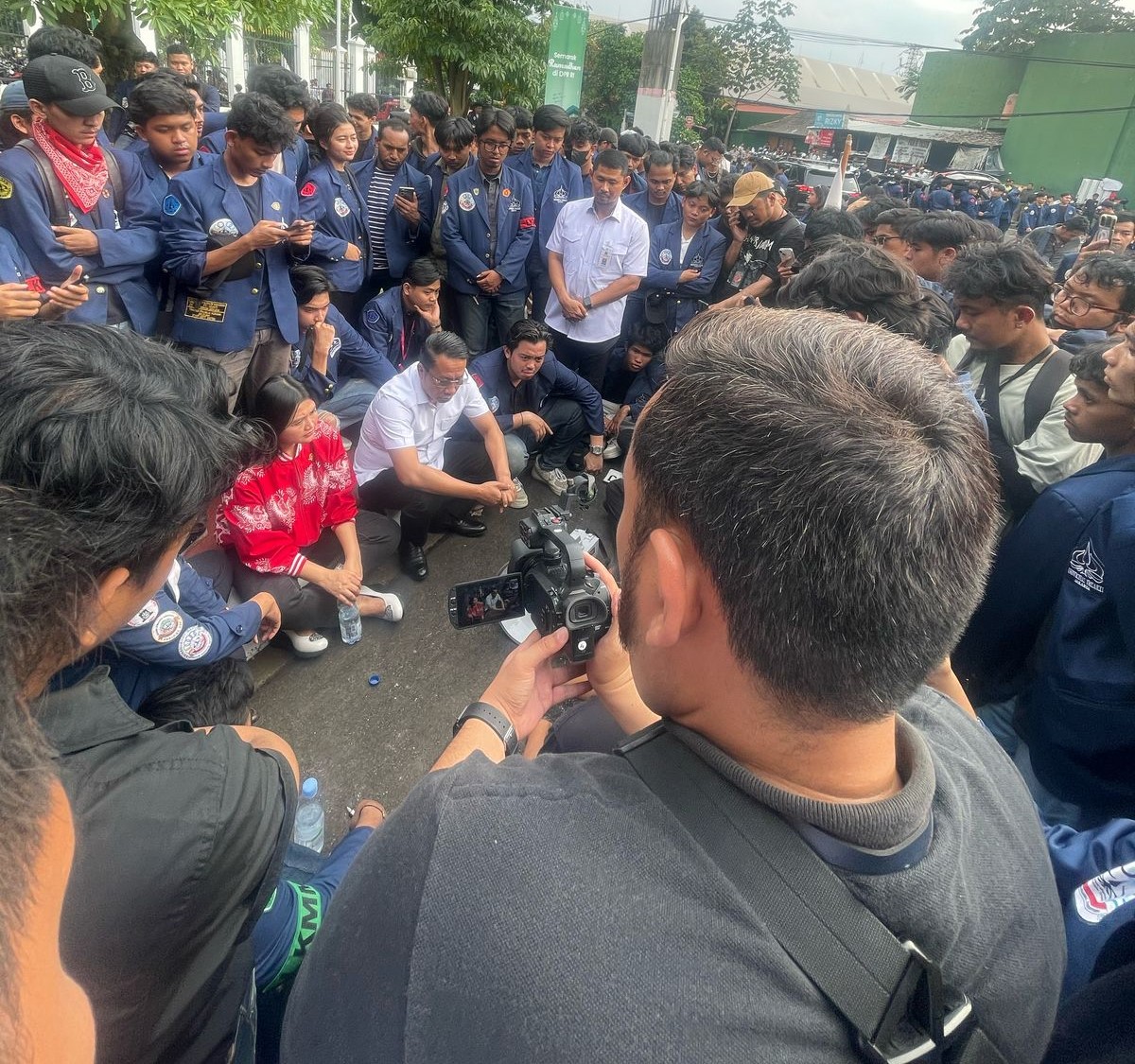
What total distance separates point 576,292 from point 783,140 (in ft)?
→ 163

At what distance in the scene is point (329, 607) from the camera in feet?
10.8

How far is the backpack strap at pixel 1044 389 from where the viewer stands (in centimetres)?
272

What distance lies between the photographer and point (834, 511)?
0.75 metres

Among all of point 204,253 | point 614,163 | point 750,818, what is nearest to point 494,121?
point 614,163

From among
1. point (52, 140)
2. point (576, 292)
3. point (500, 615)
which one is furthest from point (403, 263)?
point (500, 615)

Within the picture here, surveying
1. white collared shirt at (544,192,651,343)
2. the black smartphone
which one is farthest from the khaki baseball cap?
the black smartphone

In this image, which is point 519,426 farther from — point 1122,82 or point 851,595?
point 1122,82

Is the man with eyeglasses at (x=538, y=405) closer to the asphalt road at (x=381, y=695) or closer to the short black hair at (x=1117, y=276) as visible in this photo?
the asphalt road at (x=381, y=695)

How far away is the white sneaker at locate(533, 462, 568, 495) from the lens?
5.00 m

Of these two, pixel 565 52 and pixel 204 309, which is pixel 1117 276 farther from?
pixel 565 52

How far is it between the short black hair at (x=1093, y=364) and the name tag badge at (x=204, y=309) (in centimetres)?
407

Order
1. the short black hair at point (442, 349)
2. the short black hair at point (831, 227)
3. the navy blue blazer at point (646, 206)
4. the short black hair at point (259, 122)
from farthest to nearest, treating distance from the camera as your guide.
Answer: the navy blue blazer at point (646, 206)
the short black hair at point (831, 227)
the short black hair at point (442, 349)
the short black hair at point (259, 122)

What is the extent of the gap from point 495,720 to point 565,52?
1236 cm

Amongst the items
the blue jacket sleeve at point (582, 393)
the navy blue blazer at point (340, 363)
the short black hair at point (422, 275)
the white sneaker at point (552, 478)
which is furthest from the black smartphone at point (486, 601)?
the short black hair at point (422, 275)
